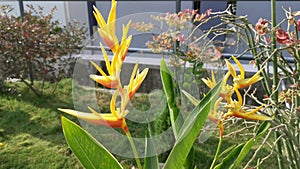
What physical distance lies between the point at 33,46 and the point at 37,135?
842 millimetres

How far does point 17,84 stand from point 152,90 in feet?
7.61

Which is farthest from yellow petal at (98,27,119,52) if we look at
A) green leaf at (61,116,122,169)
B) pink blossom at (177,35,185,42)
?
pink blossom at (177,35,185,42)

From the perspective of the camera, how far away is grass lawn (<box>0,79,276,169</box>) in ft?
5.94

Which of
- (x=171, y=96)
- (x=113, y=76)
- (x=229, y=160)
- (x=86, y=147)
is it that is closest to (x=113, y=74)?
(x=113, y=76)

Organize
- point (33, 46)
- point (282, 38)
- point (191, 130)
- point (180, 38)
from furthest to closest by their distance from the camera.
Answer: point (33, 46)
point (180, 38)
point (282, 38)
point (191, 130)

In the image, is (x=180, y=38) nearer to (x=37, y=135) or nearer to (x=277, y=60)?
(x=277, y=60)

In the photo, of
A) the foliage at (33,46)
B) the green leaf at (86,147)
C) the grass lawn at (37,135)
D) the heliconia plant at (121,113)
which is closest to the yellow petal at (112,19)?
the heliconia plant at (121,113)

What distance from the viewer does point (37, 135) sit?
2.16m

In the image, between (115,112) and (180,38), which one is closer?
(115,112)

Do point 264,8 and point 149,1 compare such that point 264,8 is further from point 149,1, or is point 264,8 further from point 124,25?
point 124,25

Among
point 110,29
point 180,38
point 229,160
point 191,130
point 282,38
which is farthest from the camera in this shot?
point 180,38

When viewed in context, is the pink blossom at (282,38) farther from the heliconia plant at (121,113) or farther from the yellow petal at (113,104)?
the yellow petal at (113,104)

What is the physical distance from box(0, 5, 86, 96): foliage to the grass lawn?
185 mm

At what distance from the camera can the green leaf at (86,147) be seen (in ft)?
2.09
